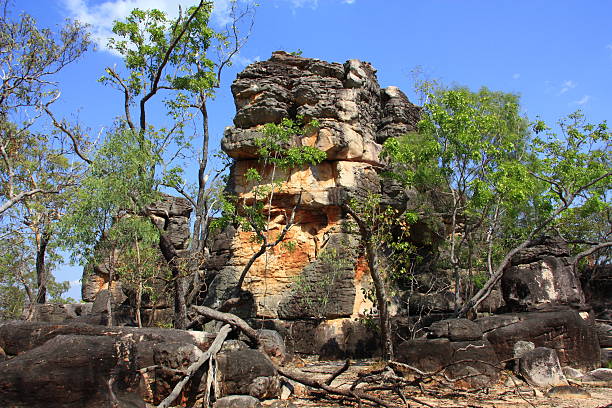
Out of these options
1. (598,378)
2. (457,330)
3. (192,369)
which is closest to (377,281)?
(457,330)

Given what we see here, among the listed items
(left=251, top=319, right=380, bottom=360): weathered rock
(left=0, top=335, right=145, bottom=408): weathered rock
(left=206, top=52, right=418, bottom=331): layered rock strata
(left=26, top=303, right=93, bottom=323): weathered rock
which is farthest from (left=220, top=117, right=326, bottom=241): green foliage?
(left=26, top=303, right=93, bottom=323): weathered rock

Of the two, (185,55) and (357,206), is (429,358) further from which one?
(185,55)

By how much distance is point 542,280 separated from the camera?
11281 mm

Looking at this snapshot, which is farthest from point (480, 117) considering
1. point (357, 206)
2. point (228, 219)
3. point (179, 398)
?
point (179, 398)

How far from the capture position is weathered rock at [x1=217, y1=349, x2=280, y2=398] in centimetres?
702

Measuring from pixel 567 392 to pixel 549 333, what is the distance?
6.74ft

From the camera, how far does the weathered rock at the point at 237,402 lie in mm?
6527

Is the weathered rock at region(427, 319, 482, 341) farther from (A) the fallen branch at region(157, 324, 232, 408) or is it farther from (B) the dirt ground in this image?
(A) the fallen branch at region(157, 324, 232, 408)

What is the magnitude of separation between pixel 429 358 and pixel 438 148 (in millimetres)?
6177

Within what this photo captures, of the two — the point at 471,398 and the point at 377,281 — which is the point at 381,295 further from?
the point at 471,398

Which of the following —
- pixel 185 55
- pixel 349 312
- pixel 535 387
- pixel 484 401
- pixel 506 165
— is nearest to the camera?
pixel 484 401

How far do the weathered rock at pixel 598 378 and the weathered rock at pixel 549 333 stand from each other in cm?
48

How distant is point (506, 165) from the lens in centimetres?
1378

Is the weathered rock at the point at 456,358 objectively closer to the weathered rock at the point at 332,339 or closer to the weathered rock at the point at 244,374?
the weathered rock at the point at 244,374
